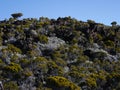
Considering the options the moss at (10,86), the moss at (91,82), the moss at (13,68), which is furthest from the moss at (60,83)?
the moss at (10,86)

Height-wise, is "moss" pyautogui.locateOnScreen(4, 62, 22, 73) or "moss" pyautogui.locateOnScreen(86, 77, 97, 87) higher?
"moss" pyautogui.locateOnScreen(4, 62, 22, 73)

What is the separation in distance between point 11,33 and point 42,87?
25.9 meters

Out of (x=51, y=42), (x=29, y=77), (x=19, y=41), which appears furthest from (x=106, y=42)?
(x=29, y=77)

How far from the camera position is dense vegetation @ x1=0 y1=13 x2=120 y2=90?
54622 mm

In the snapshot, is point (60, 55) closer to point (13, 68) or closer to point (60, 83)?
point (13, 68)

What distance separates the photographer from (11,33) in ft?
250

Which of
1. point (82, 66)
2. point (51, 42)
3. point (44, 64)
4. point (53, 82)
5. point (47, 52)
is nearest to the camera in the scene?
point (53, 82)

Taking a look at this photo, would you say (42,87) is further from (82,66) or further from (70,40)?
(70,40)

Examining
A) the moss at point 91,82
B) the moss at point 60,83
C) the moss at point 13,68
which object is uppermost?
the moss at point 13,68

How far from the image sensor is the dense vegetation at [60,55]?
54622 millimetres

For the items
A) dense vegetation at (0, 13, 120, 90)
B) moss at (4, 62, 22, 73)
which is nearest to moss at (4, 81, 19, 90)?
dense vegetation at (0, 13, 120, 90)

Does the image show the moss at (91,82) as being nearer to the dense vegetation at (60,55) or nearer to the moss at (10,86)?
the dense vegetation at (60,55)

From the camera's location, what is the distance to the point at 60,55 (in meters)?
67.6

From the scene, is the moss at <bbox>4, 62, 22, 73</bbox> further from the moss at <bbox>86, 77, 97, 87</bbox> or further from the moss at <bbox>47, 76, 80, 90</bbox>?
the moss at <bbox>86, 77, 97, 87</bbox>
